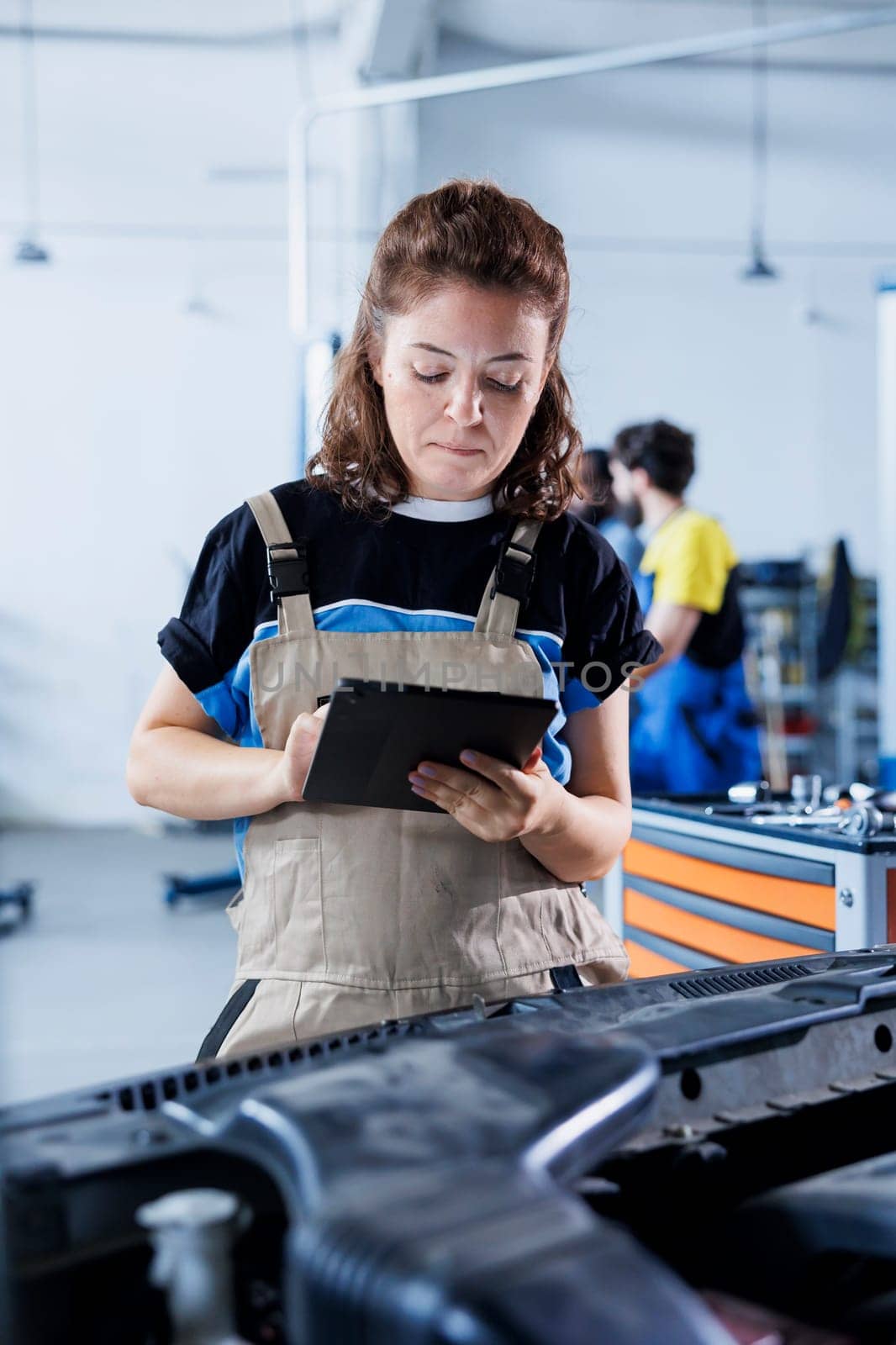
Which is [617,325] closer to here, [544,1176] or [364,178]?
[364,178]

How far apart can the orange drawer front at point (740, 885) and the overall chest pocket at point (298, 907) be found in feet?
4.54

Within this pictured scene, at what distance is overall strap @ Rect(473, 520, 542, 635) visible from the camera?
1.13m

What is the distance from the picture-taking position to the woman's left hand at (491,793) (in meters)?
0.98

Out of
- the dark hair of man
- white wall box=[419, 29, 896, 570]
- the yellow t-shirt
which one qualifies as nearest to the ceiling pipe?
the dark hair of man

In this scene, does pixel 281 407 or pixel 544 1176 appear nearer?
pixel 544 1176

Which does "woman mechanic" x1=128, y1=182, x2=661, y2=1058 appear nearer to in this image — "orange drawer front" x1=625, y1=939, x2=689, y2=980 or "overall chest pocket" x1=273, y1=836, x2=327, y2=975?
"overall chest pocket" x1=273, y1=836, x2=327, y2=975

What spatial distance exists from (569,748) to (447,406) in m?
0.35

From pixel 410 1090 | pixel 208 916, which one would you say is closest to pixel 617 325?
pixel 208 916

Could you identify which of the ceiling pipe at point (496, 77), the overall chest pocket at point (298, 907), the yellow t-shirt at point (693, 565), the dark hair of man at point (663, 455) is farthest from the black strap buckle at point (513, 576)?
the ceiling pipe at point (496, 77)

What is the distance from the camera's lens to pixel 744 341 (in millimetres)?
8172

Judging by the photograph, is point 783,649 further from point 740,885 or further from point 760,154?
point 740,885

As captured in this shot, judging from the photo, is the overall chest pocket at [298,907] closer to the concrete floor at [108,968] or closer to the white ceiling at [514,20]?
the concrete floor at [108,968]

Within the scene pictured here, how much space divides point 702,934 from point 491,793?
168cm

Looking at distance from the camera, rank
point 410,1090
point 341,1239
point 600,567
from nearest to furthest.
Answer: point 341,1239
point 410,1090
point 600,567
